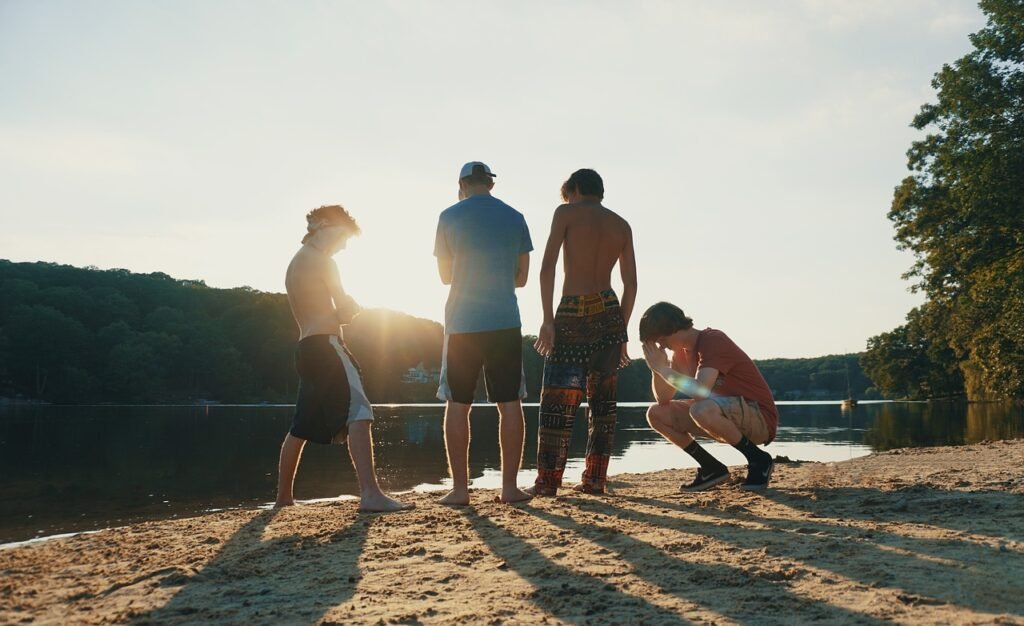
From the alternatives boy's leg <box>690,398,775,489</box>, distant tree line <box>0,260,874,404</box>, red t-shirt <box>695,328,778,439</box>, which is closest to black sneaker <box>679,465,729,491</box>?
boy's leg <box>690,398,775,489</box>

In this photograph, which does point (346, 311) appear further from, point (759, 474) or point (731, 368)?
point (759, 474)

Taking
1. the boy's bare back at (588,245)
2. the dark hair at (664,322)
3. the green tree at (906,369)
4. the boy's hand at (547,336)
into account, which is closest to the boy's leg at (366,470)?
the boy's hand at (547,336)

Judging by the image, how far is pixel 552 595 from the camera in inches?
113

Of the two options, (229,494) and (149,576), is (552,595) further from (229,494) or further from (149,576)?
(229,494)

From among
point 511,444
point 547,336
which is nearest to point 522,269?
point 547,336

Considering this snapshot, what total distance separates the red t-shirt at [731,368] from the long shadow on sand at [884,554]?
1.11m

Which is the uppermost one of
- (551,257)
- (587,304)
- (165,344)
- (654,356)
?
(165,344)

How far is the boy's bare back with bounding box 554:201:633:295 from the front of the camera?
5508 mm

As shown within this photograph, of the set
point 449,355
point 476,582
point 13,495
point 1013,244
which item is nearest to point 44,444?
point 13,495

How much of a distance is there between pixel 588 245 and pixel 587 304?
41cm

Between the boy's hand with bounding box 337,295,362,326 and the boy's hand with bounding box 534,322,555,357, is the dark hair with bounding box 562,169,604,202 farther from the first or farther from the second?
the boy's hand with bounding box 337,295,362,326

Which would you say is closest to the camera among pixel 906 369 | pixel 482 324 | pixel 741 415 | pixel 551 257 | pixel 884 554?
pixel 884 554

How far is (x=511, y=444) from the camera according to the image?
17.0 feet

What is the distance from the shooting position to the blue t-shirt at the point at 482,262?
5.18 m
